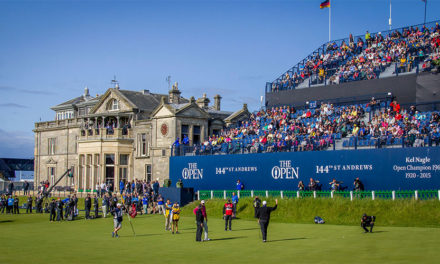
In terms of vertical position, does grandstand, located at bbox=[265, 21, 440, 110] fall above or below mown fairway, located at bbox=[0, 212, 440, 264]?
above

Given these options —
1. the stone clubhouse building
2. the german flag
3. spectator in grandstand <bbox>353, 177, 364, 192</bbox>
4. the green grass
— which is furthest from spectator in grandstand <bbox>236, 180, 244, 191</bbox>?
the german flag

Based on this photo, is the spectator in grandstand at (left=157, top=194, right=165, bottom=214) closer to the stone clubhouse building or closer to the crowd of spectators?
the stone clubhouse building

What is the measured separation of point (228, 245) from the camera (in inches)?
905

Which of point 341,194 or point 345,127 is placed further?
point 345,127

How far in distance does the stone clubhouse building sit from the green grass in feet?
58.2

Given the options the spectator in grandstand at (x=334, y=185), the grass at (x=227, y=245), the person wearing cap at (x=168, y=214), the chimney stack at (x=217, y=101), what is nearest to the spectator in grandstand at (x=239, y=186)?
the grass at (x=227, y=245)

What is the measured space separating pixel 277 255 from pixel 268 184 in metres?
19.6

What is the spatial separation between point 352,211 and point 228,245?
10.9 m

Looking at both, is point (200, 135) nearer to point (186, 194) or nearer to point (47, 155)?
point (186, 194)

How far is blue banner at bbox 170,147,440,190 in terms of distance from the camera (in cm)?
3170

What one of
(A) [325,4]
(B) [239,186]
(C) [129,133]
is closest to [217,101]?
(C) [129,133]

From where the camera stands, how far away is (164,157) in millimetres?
53188

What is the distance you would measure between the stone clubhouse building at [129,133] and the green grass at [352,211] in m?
17.7

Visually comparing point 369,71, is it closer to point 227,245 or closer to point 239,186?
point 239,186
